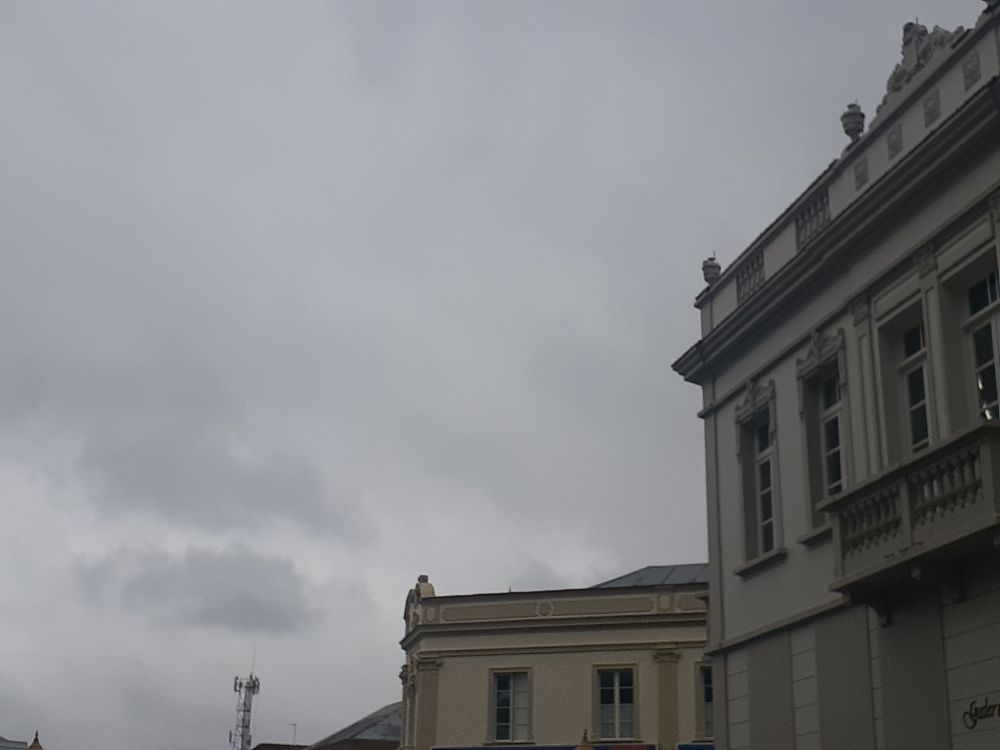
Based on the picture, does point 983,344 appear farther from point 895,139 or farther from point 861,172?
point 861,172

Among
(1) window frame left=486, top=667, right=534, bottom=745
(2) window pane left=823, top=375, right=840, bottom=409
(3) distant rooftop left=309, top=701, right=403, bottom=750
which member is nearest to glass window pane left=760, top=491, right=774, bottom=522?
(2) window pane left=823, top=375, right=840, bottom=409

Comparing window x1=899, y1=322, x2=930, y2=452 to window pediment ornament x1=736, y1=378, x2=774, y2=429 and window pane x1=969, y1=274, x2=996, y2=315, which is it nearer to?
window pane x1=969, y1=274, x2=996, y2=315

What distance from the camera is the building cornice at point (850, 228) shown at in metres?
14.6

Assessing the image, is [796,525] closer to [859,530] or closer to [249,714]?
[859,530]

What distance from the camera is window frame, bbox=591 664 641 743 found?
35719mm

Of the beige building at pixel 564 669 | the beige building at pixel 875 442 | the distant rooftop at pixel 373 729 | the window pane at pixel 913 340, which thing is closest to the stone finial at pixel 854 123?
the beige building at pixel 875 442

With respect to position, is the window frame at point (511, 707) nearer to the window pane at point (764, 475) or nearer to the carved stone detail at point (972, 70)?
the window pane at point (764, 475)

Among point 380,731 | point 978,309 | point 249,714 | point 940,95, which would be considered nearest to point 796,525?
point 978,309

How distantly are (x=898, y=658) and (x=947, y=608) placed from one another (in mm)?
1065

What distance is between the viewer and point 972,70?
15.2 meters

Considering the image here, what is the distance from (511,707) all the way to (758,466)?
19.3m

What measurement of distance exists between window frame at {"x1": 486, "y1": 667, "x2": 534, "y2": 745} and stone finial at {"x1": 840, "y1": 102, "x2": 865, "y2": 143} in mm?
21983

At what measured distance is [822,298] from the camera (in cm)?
1812

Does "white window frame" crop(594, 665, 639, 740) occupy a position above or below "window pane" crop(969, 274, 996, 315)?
below
